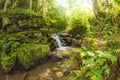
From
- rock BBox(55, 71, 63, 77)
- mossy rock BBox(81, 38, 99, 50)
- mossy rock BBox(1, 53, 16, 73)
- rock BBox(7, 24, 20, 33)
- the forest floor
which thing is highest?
mossy rock BBox(81, 38, 99, 50)

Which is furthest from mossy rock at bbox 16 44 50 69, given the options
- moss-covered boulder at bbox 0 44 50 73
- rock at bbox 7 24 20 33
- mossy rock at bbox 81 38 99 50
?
mossy rock at bbox 81 38 99 50

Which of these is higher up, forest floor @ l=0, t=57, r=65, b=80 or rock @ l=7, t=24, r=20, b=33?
rock @ l=7, t=24, r=20, b=33

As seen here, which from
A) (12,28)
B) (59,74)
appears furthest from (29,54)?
Result: (12,28)

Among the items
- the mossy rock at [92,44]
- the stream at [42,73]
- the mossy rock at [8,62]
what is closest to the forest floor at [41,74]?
the stream at [42,73]

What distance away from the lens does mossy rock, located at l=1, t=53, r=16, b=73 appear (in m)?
7.19

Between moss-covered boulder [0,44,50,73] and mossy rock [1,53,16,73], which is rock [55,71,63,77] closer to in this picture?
moss-covered boulder [0,44,50,73]

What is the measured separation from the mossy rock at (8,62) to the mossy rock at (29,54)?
0.27 m

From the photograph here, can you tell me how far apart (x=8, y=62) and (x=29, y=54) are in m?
0.88

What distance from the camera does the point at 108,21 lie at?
4.98m

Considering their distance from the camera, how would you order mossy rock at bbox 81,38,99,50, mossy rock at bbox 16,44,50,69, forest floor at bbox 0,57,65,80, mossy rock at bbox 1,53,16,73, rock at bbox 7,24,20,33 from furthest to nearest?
rock at bbox 7,24,20,33 → mossy rock at bbox 16,44,50,69 → mossy rock at bbox 1,53,16,73 → forest floor at bbox 0,57,65,80 → mossy rock at bbox 81,38,99,50

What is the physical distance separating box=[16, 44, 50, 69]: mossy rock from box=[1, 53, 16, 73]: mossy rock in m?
0.27

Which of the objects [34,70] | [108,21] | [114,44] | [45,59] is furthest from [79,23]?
[114,44]

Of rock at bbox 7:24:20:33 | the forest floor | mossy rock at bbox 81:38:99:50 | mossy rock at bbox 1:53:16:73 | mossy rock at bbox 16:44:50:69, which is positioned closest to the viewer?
mossy rock at bbox 81:38:99:50

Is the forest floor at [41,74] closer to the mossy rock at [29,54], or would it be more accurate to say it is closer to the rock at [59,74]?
the rock at [59,74]
